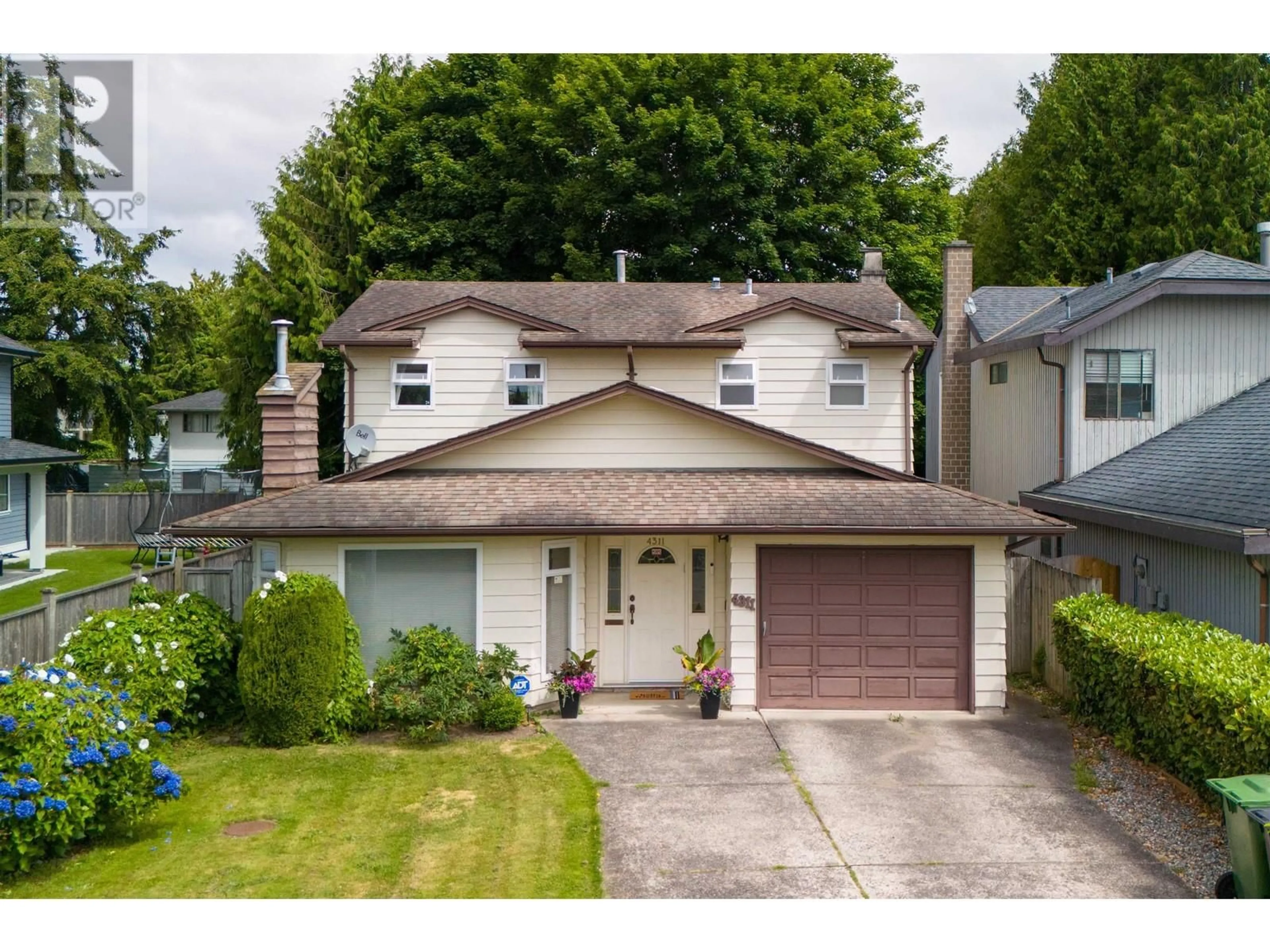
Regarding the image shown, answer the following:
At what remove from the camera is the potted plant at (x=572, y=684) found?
1350 centimetres

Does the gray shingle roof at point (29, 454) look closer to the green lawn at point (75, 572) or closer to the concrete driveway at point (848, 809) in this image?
the green lawn at point (75, 572)

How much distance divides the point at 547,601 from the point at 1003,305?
1444 centimetres

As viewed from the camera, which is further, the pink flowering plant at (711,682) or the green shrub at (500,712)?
the pink flowering plant at (711,682)

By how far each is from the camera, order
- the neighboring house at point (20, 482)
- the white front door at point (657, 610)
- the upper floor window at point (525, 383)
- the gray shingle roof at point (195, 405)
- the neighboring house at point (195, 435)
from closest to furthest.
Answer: the white front door at point (657, 610), the upper floor window at point (525, 383), the neighboring house at point (20, 482), the gray shingle roof at point (195, 405), the neighboring house at point (195, 435)

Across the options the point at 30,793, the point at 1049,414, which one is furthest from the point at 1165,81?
the point at 30,793

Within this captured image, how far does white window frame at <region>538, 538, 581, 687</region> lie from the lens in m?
13.8

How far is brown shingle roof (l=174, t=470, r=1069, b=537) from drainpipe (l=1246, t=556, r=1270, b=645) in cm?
221

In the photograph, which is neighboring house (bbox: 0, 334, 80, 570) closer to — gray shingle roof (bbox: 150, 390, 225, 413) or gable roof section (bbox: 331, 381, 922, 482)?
gable roof section (bbox: 331, 381, 922, 482)

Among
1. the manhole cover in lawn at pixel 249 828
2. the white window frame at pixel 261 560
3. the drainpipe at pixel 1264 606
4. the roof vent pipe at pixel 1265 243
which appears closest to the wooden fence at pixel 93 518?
the white window frame at pixel 261 560

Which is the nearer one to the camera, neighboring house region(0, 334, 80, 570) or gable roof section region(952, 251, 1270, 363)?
gable roof section region(952, 251, 1270, 363)

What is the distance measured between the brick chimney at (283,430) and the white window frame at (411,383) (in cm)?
469

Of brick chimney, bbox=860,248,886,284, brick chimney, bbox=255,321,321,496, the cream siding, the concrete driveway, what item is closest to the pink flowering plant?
the concrete driveway

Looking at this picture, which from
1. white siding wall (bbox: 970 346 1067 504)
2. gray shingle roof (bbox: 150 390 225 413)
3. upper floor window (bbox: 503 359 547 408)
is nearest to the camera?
white siding wall (bbox: 970 346 1067 504)

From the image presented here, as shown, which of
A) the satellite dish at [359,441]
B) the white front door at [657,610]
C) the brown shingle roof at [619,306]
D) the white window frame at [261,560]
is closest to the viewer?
the white window frame at [261,560]
